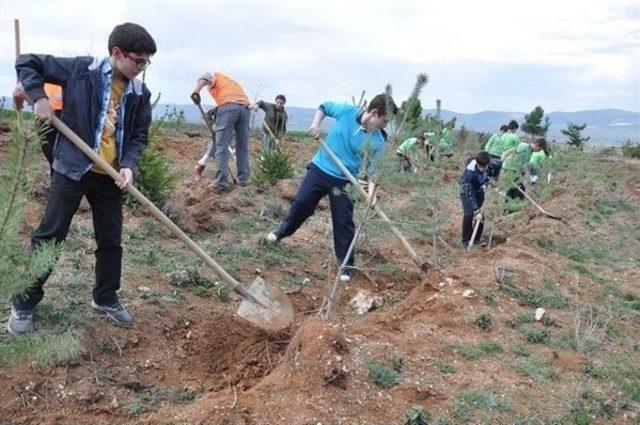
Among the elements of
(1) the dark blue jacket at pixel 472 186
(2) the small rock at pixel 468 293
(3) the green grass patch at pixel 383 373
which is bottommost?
(3) the green grass patch at pixel 383 373

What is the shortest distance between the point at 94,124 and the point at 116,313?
3.69 ft

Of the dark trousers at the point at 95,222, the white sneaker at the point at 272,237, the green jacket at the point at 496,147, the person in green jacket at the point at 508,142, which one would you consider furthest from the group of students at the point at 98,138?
the green jacket at the point at 496,147

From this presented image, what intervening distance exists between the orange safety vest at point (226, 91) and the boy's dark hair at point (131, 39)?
469 cm

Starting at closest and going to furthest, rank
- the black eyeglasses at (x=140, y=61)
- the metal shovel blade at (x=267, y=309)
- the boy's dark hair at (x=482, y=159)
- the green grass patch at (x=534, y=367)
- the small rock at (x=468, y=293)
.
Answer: the black eyeglasses at (x=140, y=61) < the metal shovel blade at (x=267, y=309) < the green grass patch at (x=534, y=367) < the small rock at (x=468, y=293) < the boy's dark hair at (x=482, y=159)

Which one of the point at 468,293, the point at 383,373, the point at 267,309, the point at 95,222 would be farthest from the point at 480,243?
the point at 95,222

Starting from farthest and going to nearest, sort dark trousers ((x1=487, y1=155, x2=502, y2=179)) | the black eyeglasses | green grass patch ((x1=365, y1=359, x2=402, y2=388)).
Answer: dark trousers ((x1=487, y1=155, x2=502, y2=179))
green grass patch ((x1=365, y1=359, x2=402, y2=388))
the black eyeglasses

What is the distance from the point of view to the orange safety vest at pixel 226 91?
7.89 metres

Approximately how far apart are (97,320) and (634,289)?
573 centimetres

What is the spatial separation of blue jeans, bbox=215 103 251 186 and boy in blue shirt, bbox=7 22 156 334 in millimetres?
4296

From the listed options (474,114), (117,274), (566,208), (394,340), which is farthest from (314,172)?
(474,114)

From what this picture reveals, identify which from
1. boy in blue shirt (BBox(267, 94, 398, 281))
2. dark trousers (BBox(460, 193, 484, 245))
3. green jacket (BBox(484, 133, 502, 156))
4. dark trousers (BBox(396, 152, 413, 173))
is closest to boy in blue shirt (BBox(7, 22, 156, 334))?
dark trousers (BBox(396, 152, 413, 173))

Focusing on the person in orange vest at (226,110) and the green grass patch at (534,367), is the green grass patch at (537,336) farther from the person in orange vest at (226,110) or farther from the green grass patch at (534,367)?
the person in orange vest at (226,110)

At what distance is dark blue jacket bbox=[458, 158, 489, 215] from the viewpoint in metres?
7.68

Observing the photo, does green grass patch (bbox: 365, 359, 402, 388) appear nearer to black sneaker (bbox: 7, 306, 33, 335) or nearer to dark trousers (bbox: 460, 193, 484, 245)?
black sneaker (bbox: 7, 306, 33, 335)
